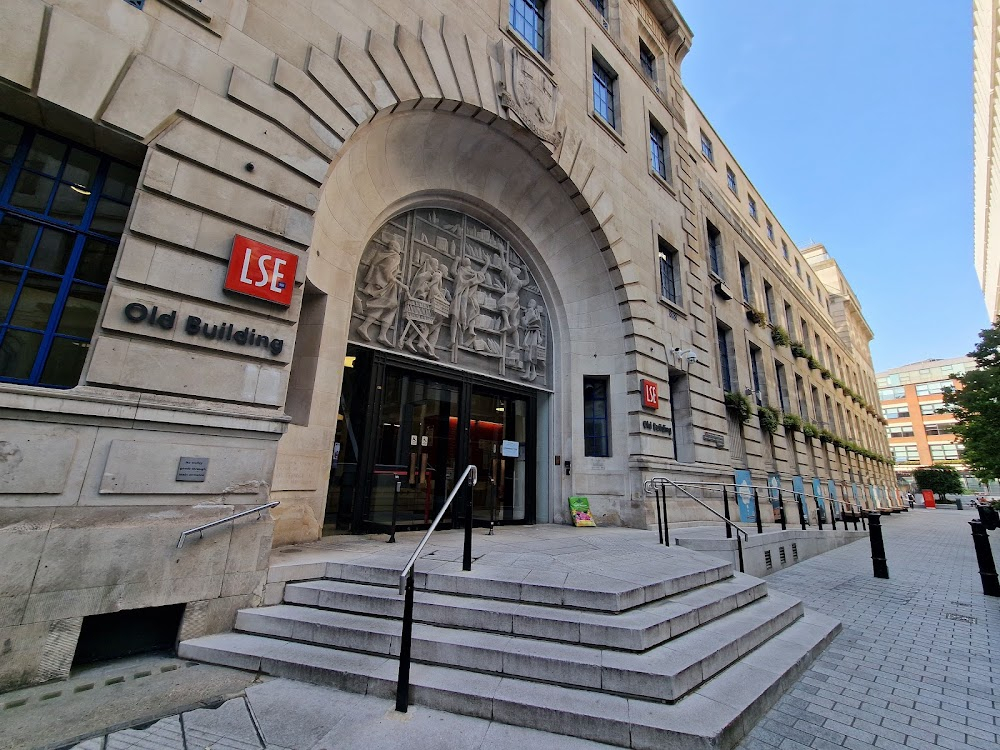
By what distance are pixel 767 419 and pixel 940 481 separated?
57730 millimetres

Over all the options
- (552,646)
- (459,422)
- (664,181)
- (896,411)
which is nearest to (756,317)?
(664,181)

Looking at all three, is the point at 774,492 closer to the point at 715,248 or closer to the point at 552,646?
the point at 715,248

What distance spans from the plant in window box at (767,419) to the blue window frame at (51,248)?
1817cm

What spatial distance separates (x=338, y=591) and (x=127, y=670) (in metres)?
1.64

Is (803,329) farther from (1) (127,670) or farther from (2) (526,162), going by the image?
(1) (127,670)

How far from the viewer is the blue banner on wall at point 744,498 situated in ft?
43.9

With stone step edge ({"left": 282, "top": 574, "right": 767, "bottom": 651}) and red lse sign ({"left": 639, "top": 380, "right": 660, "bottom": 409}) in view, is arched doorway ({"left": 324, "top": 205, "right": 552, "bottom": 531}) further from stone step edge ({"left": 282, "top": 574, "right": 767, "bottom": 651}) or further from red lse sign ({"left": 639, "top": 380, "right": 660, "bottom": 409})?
red lse sign ({"left": 639, "top": 380, "right": 660, "bottom": 409})

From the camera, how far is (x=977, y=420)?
2033 cm

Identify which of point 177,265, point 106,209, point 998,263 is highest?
point 998,263

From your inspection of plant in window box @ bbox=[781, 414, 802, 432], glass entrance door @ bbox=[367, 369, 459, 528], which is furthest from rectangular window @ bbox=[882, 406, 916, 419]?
glass entrance door @ bbox=[367, 369, 459, 528]

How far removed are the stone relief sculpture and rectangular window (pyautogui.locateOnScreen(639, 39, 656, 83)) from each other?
10132 millimetres

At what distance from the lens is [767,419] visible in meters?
16.1

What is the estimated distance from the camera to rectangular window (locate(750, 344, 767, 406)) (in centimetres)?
1756

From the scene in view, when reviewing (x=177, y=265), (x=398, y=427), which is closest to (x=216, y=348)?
(x=177, y=265)
